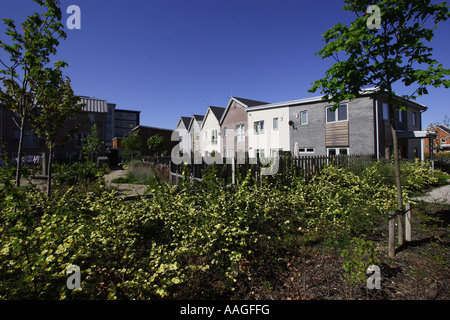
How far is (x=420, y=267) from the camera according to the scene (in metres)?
3.26

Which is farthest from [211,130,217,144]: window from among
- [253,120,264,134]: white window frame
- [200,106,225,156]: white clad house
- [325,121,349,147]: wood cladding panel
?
[325,121,349,147]: wood cladding panel

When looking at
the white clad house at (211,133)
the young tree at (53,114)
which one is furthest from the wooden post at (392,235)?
the white clad house at (211,133)

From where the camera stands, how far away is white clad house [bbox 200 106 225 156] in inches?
1106

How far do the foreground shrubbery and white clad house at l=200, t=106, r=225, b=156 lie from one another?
22572 millimetres

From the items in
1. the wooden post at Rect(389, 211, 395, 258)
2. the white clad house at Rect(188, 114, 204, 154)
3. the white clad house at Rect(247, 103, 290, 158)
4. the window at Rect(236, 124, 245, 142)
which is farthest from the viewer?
the white clad house at Rect(188, 114, 204, 154)

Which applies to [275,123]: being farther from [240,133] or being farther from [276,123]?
[240,133]

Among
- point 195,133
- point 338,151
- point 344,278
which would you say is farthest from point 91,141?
point 195,133

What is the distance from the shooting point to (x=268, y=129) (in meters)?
21.3

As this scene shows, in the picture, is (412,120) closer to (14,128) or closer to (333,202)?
(333,202)

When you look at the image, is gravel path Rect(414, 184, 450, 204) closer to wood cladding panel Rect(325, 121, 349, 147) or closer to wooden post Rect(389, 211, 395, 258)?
wooden post Rect(389, 211, 395, 258)

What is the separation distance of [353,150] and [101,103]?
1468 inches

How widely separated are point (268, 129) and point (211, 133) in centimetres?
1014

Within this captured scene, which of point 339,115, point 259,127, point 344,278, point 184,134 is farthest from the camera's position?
point 184,134
